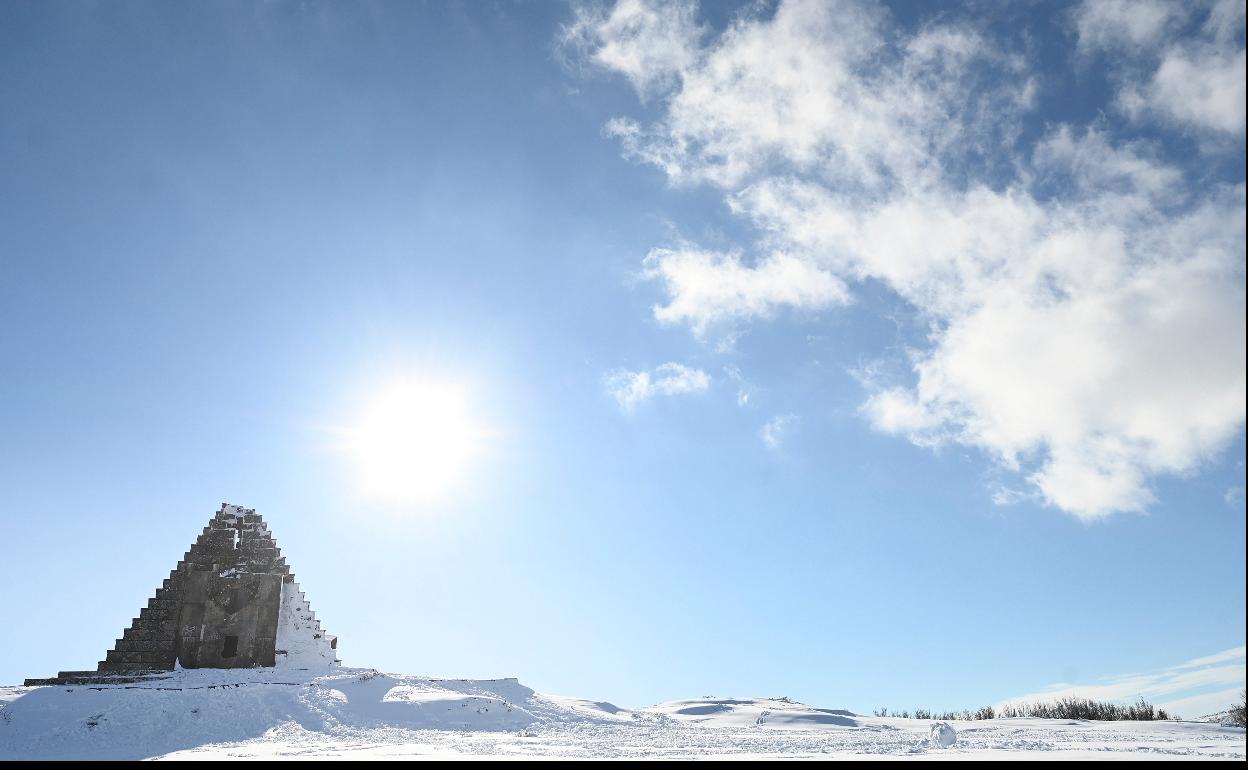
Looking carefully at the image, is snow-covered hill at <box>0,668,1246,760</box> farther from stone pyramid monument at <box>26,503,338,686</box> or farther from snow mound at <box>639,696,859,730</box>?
stone pyramid monument at <box>26,503,338,686</box>

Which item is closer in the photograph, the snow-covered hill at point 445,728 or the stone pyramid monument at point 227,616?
the snow-covered hill at point 445,728

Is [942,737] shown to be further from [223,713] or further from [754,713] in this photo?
[223,713]

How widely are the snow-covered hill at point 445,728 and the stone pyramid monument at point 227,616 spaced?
2438 millimetres

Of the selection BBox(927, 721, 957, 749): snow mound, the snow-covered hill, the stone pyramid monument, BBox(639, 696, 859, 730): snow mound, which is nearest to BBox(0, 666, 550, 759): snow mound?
the snow-covered hill

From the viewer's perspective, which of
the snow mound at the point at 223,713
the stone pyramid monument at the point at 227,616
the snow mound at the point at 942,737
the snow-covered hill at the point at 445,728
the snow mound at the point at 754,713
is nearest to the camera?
the snow-covered hill at the point at 445,728

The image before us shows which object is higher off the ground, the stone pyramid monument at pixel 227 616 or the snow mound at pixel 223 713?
the stone pyramid monument at pixel 227 616

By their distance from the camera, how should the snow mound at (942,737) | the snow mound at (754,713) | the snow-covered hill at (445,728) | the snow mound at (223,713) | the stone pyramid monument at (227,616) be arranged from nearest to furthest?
the snow-covered hill at (445,728)
the snow mound at (942,737)
the snow mound at (223,713)
the snow mound at (754,713)
the stone pyramid monument at (227,616)

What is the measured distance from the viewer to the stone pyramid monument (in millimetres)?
18594

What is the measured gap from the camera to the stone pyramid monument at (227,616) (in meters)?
18.6

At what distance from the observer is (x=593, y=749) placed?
30.2 feet

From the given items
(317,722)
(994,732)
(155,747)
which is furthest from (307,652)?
(994,732)

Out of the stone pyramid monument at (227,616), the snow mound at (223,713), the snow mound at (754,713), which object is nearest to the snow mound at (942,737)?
the snow mound at (754,713)

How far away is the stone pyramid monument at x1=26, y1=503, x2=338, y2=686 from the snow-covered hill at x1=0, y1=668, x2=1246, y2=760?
2.44m

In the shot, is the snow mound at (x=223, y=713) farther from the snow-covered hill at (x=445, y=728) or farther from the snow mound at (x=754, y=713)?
the snow mound at (x=754, y=713)
